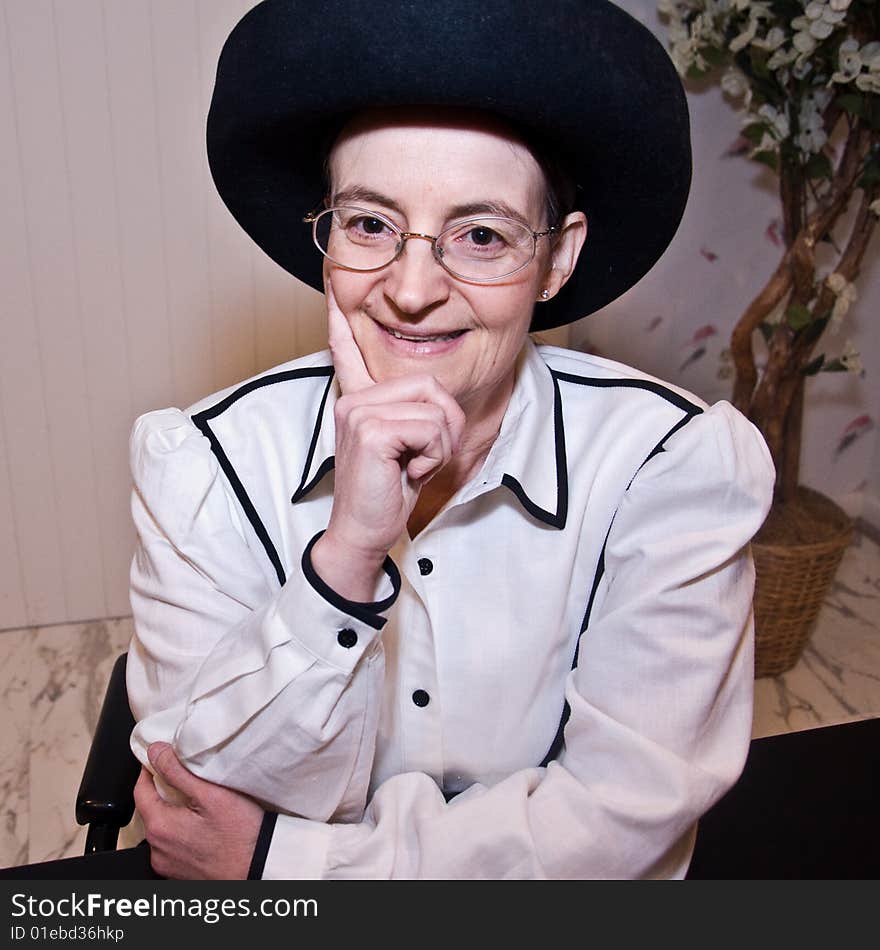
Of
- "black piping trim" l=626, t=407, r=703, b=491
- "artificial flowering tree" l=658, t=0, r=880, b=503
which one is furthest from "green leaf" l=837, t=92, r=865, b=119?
"black piping trim" l=626, t=407, r=703, b=491

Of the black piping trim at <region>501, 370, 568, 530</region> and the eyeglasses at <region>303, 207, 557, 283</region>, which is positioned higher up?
the eyeglasses at <region>303, 207, 557, 283</region>

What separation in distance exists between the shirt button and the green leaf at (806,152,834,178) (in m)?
1.84

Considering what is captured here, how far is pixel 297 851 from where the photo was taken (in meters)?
1.21

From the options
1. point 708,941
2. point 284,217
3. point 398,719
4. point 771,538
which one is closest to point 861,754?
point 708,941

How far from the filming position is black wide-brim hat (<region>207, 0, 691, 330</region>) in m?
1.13

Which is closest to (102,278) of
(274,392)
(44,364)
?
(44,364)

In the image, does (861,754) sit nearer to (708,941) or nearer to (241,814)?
(708,941)

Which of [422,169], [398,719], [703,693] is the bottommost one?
[398,719]

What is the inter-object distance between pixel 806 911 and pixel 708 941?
0.13m

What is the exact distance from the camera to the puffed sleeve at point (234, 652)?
121 centimetres

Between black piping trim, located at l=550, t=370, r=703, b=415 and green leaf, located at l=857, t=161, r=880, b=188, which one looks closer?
black piping trim, located at l=550, t=370, r=703, b=415

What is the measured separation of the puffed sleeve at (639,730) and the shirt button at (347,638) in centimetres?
20

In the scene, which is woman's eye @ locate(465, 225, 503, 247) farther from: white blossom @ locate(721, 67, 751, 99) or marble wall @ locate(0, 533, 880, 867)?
marble wall @ locate(0, 533, 880, 867)

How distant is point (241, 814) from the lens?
1.25 metres
